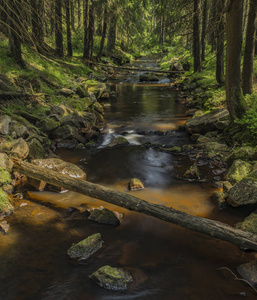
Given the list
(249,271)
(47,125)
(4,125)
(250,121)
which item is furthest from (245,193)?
(47,125)

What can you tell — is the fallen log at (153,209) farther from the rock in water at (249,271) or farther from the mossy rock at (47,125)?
the mossy rock at (47,125)

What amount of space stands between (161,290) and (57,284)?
150cm

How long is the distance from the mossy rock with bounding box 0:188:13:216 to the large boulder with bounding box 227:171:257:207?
4630 millimetres

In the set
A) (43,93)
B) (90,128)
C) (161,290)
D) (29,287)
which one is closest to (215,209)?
(161,290)

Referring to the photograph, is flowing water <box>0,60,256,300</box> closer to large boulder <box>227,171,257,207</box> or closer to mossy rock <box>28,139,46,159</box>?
large boulder <box>227,171,257,207</box>

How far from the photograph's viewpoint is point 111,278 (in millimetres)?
3641

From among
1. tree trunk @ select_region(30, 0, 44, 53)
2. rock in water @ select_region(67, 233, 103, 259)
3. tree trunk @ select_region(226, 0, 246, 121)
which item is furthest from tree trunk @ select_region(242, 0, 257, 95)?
rock in water @ select_region(67, 233, 103, 259)

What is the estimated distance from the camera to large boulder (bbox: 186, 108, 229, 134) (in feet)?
32.0

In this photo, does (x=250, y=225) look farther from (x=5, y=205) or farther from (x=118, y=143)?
(x=118, y=143)

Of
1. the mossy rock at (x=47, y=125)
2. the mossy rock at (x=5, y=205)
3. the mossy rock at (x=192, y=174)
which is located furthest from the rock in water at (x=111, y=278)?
the mossy rock at (x=47, y=125)

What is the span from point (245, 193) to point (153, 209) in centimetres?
215

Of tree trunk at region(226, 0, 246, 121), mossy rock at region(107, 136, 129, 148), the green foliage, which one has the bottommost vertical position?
mossy rock at region(107, 136, 129, 148)

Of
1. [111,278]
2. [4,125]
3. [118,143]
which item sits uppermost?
[4,125]

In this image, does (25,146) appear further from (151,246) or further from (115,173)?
(151,246)
